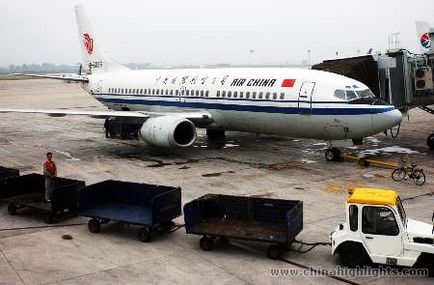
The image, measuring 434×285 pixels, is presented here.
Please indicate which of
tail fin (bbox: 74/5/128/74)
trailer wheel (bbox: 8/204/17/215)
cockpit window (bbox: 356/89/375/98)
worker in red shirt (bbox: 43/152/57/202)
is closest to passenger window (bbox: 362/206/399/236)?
worker in red shirt (bbox: 43/152/57/202)

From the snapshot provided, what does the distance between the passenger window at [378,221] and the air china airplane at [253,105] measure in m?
10.2

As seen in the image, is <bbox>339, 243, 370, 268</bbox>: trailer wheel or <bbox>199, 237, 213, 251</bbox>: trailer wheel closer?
<bbox>339, 243, 370, 268</bbox>: trailer wheel

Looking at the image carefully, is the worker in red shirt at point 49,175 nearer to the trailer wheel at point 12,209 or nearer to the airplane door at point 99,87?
the trailer wheel at point 12,209

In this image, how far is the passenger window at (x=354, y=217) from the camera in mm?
10969

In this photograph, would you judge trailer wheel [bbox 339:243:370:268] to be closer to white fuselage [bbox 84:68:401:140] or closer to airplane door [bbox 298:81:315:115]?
white fuselage [bbox 84:68:401:140]

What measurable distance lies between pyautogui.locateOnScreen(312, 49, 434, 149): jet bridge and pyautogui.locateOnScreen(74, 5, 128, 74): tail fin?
17.3 metres

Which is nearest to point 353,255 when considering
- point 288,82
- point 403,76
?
point 288,82

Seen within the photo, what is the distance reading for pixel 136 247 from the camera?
41.3 feet

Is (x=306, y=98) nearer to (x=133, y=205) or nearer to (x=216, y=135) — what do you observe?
(x=216, y=135)

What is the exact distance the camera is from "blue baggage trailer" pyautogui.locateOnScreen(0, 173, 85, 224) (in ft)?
47.7

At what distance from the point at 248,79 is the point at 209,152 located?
14.3 ft

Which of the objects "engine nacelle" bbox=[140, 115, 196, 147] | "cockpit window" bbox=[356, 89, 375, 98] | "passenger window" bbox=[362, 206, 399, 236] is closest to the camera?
"passenger window" bbox=[362, 206, 399, 236]

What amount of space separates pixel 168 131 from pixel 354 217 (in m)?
13.5


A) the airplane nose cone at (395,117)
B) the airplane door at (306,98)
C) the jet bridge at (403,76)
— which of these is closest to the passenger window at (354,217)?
the airplane nose cone at (395,117)
